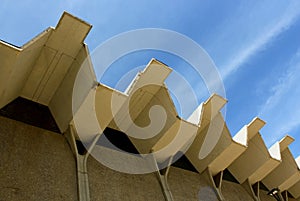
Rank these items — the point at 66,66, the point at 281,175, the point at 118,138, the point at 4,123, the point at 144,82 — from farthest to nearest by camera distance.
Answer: the point at 281,175
the point at 118,138
the point at 144,82
the point at 66,66
the point at 4,123

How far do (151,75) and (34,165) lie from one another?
265 cm

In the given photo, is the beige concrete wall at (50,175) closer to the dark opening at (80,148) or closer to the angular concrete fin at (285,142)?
the dark opening at (80,148)

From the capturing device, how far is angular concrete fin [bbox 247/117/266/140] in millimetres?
8492

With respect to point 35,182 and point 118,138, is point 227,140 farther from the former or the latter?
point 35,182

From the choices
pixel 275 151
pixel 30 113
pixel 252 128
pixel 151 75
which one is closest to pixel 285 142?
pixel 275 151

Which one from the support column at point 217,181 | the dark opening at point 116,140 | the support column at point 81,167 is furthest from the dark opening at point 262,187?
the support column at point 81,167

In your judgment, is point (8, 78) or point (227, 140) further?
point (227, 140)

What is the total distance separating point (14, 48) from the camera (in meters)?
4.87

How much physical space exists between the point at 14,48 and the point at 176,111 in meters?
3.33

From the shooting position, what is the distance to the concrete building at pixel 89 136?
5.21 metres

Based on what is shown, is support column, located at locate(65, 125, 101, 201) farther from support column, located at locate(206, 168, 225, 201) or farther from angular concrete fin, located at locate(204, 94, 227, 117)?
support column, located at locate(206, 168, 225, 201)

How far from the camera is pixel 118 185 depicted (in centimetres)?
590

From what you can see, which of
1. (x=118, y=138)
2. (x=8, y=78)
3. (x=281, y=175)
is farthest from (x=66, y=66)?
(x=281, y=175)

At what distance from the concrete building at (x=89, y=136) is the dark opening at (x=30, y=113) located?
19 mm
